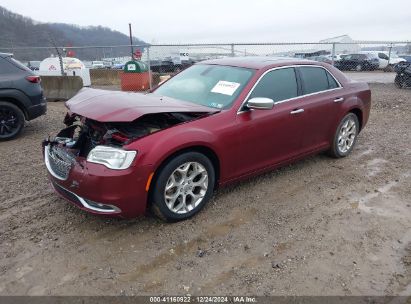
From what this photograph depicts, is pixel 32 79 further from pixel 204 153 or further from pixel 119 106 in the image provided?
pixel 204 153

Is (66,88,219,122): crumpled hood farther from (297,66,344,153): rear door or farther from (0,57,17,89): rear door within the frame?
(0,57,17,89): rear door

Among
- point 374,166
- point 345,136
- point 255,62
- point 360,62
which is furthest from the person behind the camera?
point 360,62

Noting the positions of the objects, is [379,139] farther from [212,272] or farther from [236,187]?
[212,272]

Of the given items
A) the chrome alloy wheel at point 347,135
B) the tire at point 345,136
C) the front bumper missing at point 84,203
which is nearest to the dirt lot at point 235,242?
the front bumper missing at point 84,203

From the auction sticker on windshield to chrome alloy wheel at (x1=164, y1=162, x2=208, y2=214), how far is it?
1.00 meters

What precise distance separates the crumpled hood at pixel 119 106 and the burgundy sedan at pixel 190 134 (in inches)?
0.4

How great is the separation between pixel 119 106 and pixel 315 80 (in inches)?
112

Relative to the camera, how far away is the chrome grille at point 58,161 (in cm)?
373

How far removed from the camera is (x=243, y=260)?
129 inches

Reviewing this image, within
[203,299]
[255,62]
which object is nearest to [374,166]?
[255,62]

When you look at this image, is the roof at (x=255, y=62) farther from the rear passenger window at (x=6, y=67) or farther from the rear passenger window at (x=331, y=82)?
the rear passenger window at (x=6, y=67)

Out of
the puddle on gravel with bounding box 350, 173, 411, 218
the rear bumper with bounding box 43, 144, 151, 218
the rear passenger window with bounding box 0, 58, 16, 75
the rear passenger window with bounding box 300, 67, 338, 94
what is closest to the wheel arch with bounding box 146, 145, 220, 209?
the rear bumper with bounding box 43, 144, 151, 218

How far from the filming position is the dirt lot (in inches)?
118

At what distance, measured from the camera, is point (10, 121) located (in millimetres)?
7086
